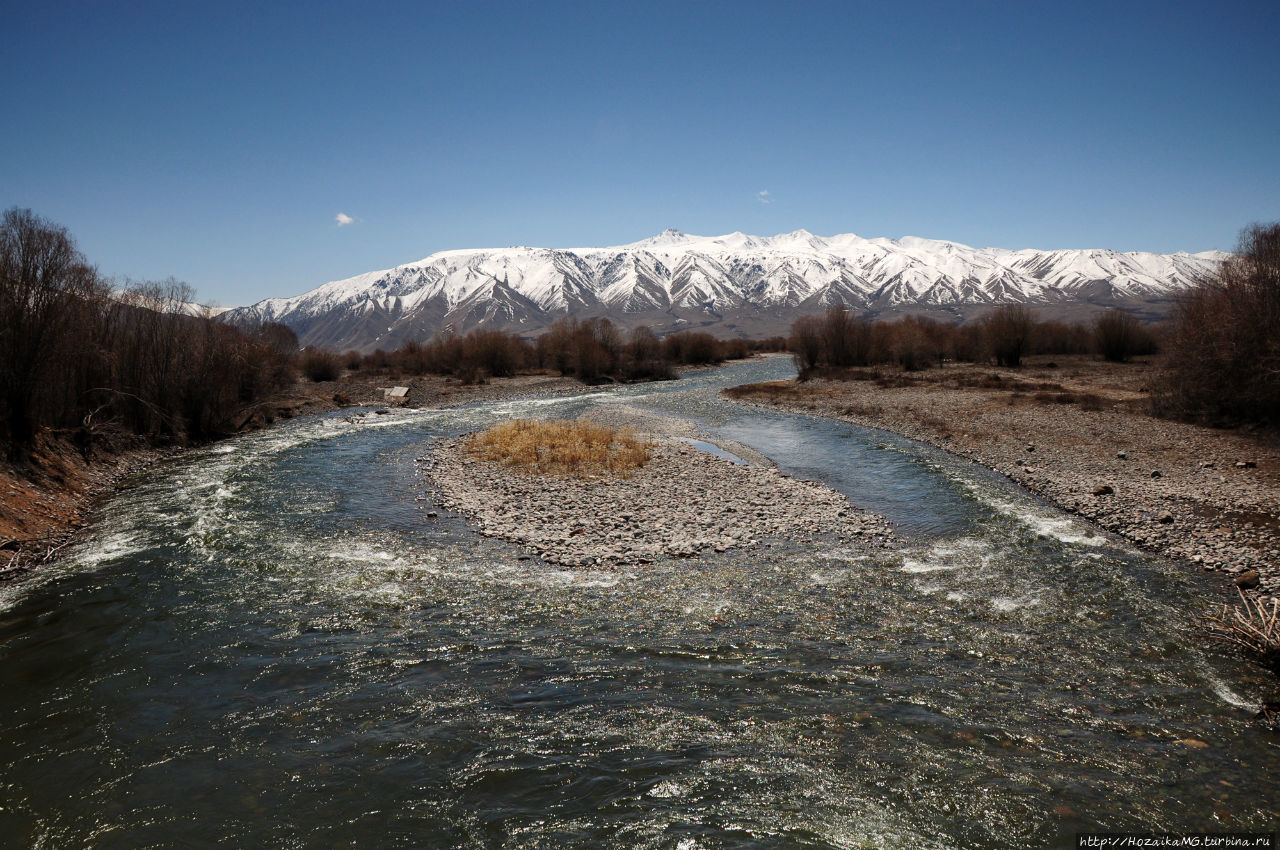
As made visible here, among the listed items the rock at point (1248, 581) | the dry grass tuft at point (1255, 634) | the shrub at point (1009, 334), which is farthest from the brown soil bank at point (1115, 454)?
the shrub at point (1009, 334)

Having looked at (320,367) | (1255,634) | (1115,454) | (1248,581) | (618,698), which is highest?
(320,367)

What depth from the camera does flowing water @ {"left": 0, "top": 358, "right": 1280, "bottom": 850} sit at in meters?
6.57

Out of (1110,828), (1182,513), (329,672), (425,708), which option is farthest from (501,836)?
(1182,513)

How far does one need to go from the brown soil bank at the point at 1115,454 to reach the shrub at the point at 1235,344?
5.05ft

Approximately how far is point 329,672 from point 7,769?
3.55 m

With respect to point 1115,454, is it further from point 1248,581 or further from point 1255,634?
→ point 1255,634

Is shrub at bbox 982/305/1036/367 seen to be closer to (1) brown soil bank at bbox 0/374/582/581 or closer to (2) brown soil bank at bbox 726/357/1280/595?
(2) brown soil bank at bbox 726/357/1280/595

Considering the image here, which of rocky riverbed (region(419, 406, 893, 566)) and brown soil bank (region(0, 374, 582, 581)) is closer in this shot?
brown soil bank (region(0, 374, 582, 581))

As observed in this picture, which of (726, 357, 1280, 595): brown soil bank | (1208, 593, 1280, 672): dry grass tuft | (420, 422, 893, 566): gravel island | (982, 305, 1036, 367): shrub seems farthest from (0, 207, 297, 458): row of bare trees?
(982, 305, 1036, 367): shrub

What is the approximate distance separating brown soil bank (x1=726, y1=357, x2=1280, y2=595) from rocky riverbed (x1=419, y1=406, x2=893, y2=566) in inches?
275

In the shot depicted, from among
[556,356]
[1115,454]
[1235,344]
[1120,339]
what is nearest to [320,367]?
[556,356]

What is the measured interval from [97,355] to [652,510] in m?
25.3

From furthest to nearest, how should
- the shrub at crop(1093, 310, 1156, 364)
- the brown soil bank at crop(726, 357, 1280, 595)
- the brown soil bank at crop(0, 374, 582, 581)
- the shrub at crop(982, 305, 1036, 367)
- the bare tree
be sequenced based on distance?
the shrub at crop(1093, 310, 1156, 364) → the shrub at crop(982, 305, 1036, 367) → the bare tree → the brown soil bank at crop(726, 357, 1280, 595) → the brown soil bank at crop(0, 374, 582, 581)

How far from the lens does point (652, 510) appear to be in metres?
18.2
